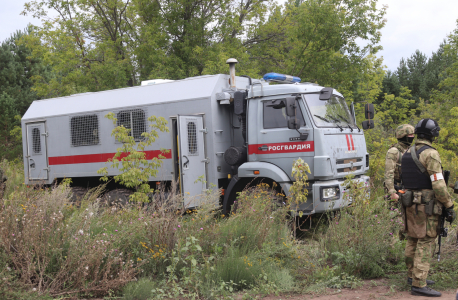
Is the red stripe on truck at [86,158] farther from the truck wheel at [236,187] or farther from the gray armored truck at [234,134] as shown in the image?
the truck wheel at [236,187]

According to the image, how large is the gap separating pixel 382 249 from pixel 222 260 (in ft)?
7.27

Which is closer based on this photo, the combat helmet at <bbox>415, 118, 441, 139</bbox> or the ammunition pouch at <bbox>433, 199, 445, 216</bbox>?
the ammunition pouch at <bbox>433, 199, 445, 216</bbox>

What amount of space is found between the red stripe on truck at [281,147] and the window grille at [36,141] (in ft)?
20.2

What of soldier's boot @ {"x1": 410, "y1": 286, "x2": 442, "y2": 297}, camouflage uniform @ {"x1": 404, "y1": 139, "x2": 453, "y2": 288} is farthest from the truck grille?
soldier's boot @ {"x1": 410, "y1": 286, "x2": 442, "y2": 297}

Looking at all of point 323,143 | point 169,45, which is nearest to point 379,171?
point 323,143

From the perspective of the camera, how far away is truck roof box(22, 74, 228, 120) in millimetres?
8680

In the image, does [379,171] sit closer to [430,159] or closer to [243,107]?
[243,107]

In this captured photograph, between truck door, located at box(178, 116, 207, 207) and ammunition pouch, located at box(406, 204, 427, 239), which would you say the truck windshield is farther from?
A: ammunition pouch, located at box(406, 204, 427, 239)

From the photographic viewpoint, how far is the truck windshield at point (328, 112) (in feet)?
25.2

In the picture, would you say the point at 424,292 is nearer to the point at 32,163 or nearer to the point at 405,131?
the point at 405,131

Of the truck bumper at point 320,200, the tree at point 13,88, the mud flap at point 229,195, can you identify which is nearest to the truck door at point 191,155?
the mud flap at point 229,195

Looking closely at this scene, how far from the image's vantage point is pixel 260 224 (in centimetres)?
589

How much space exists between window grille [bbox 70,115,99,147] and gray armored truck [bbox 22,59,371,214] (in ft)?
0.08

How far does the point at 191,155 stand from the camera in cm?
827
